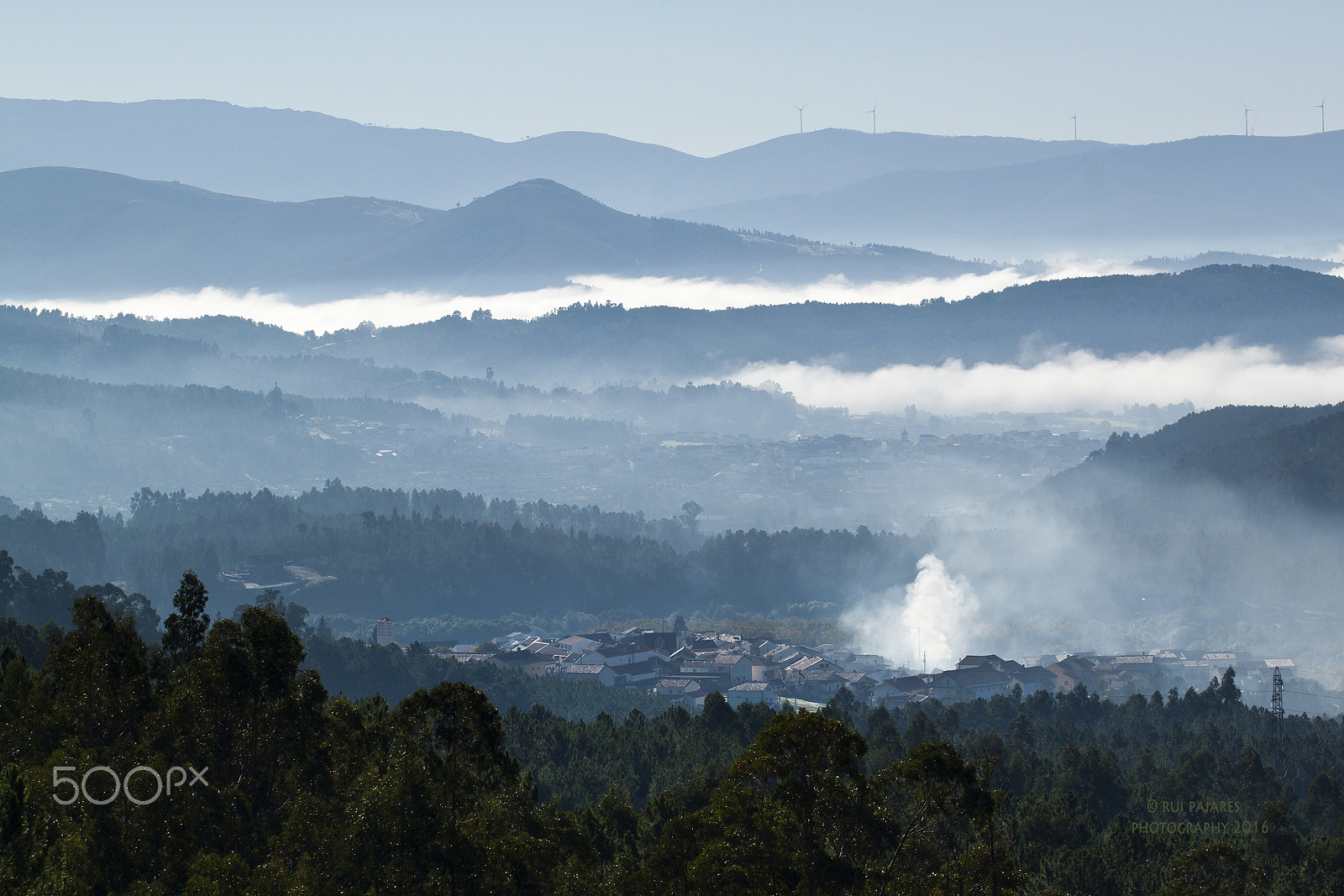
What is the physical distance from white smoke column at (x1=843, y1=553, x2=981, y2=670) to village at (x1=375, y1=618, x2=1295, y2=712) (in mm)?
10476

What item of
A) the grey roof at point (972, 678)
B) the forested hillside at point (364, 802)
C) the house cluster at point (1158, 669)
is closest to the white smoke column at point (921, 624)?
the house cluster at point (1158, 669)

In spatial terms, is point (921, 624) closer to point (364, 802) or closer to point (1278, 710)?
point (1278, 710)

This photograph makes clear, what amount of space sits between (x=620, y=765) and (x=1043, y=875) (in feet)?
81.5

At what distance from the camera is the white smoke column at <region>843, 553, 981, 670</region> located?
170 m

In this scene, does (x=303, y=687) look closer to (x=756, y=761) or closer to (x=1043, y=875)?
(x=756, y=761)

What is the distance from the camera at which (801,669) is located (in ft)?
456

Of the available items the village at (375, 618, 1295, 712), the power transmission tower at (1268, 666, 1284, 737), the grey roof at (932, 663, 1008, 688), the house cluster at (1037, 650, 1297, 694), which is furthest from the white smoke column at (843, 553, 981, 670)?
the power transmission tower at (1268, 666, 1284, 737)

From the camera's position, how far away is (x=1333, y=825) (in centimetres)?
7225

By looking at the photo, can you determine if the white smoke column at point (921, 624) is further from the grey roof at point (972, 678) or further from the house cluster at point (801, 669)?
the grey roof at point (972, 678)

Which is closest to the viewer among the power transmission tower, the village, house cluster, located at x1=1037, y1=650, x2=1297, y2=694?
the power transmission tower

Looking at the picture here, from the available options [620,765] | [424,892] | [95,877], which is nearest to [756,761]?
[424,892]

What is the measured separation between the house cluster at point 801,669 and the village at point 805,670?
0.14 meters

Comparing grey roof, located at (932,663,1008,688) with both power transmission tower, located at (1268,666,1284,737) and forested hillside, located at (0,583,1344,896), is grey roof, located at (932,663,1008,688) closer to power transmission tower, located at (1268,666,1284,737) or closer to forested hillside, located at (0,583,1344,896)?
power transmission tower, located at (1268,666,1284,737)

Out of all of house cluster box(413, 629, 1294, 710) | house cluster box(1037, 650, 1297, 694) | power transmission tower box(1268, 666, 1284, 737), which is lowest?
house cluster box(1037, 650, 1297, 694)
